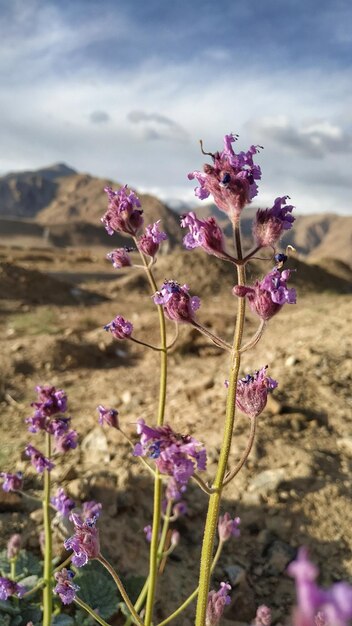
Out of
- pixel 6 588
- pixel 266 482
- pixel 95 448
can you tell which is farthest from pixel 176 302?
pixel 95 448

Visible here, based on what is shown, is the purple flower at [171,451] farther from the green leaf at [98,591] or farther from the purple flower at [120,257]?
the green leaf at [98,591]

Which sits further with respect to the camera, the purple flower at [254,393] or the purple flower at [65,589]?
the purple flower at [65,589]

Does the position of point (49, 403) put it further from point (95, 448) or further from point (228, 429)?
point (95, 448)

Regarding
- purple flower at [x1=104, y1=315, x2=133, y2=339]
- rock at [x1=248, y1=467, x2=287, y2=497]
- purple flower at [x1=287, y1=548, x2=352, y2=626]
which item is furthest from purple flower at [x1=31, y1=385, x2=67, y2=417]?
purple flower at [x1=287, y1=548, x2=352, y2=626]

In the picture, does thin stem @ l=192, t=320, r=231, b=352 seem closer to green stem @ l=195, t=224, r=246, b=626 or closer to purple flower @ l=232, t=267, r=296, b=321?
green stem @ l=195, t=224, r=246, b=626

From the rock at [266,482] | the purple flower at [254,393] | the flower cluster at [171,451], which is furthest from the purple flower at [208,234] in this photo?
the rock at [266,482]

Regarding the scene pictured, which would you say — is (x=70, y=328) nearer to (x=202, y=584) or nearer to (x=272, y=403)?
(x=272, y=403)
